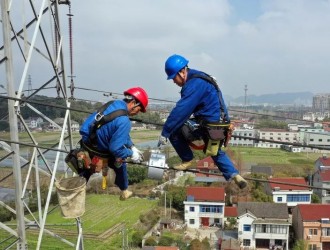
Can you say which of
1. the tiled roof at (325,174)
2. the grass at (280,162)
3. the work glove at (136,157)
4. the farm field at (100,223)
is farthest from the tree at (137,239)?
the work glove at (136,157)

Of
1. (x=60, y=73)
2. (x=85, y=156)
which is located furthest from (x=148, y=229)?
(x=85, y=156)

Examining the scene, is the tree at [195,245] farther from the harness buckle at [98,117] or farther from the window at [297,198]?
the harness buckle at [98,117]

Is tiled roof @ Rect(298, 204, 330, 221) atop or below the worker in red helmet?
below

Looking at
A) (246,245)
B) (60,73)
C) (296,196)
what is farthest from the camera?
(296,196)

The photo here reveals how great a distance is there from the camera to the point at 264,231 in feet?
52.1

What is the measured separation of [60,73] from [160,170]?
188 cm

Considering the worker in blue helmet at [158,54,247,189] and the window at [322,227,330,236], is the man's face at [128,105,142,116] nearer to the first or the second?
the worker in blue helmet at [158,54,247,189]

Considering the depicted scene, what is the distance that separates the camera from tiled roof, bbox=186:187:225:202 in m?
18.1

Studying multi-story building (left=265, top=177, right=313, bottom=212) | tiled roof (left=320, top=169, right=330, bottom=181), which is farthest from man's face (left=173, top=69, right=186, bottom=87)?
tiled roof (left=320, top=169, right=330, bottom=181)

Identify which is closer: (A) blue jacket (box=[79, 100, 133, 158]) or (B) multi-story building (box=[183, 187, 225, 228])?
(A) blue jacket (box=[79, 100, 133, 158])

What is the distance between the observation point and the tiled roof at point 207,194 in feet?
59.5

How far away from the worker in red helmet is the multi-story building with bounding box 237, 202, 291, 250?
530 inches

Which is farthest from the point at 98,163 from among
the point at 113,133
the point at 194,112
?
the point at 194,112

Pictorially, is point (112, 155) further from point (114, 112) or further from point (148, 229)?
point (148, 229)
